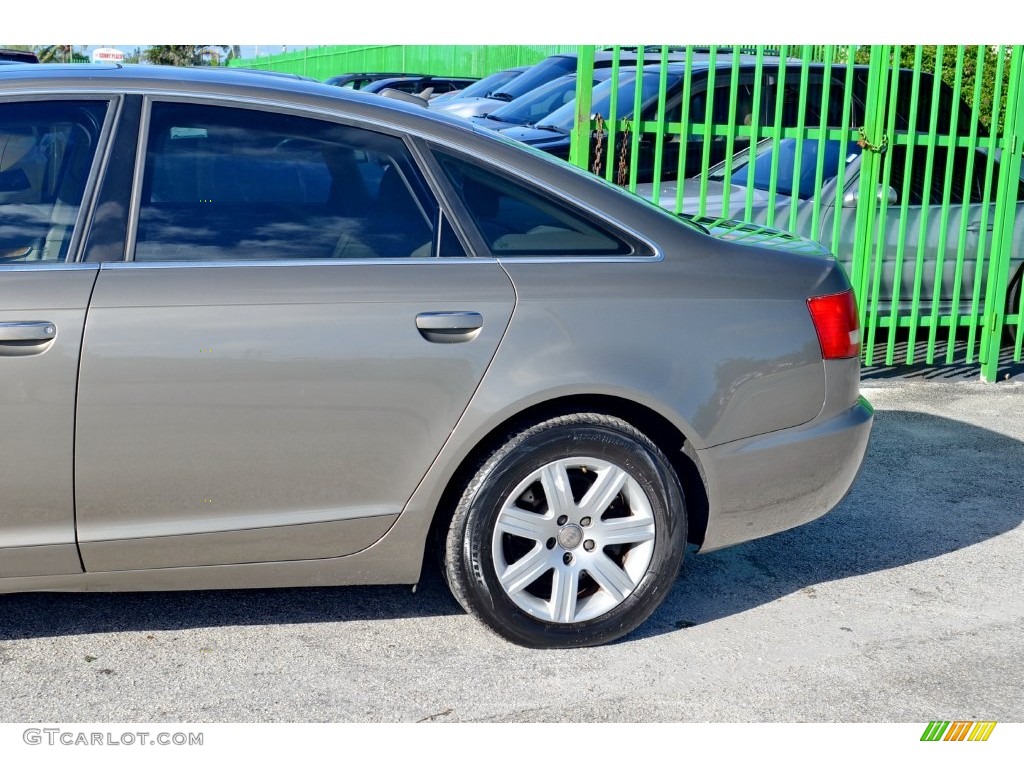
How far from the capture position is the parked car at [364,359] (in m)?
3.29

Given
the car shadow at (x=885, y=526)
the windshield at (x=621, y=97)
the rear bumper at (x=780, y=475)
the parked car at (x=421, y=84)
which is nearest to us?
the rear bumper at (x=780, y=475)

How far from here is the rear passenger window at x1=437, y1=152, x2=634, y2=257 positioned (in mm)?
3586

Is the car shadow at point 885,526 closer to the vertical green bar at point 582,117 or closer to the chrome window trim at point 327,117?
the chrome window trim at point 327,117

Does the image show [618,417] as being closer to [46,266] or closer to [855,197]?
[46,266]

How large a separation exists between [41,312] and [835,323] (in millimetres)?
2335

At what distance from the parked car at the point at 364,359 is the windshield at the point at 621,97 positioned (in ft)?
13.3

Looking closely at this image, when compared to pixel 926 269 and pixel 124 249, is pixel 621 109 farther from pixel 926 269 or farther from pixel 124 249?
pixel 124 249

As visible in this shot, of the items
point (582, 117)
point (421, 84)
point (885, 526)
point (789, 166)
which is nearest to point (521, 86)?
point (789, 166)

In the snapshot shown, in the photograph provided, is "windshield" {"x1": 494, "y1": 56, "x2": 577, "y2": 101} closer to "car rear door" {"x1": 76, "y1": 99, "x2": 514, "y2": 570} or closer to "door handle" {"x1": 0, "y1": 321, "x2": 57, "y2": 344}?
"car rear door" {"x1": 76, "y1": 99, "x2": 514, "y2": 570}

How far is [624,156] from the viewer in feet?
23.0

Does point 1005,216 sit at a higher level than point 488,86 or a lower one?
lower

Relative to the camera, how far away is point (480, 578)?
3.61 metres

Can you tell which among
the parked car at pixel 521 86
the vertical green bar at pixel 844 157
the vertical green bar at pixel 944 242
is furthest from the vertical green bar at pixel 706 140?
the parked car at pixel 521 86

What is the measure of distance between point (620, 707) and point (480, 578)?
55cm
